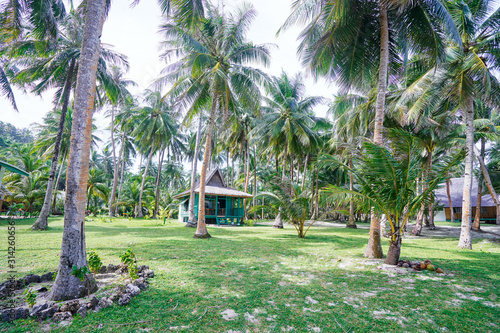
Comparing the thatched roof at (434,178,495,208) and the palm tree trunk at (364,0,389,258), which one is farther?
the thatched roof at (434,178,495,208)

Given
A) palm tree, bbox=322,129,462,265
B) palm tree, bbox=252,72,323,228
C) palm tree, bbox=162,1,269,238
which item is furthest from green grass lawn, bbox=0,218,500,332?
palm tree, bbox=252,72,323,228

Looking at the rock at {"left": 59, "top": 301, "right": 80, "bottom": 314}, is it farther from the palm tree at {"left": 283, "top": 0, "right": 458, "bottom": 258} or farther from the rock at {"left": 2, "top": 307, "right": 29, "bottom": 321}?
the palm tree at {"left": 283, "top": 0, "right": 458, "bottom": 258}

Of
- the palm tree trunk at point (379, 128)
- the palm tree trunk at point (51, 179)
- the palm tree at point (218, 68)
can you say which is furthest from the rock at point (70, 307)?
the palm tree trunk at point (51, 179)

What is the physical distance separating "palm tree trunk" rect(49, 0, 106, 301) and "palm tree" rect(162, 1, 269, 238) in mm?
6294

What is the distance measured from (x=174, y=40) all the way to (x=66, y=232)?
9.42m

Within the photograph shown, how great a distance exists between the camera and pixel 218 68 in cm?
1020

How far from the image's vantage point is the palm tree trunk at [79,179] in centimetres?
359

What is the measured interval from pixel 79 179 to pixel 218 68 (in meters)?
7.86

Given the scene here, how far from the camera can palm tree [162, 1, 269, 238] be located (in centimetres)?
1066

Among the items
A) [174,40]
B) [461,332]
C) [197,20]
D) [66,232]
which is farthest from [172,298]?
[174,40]

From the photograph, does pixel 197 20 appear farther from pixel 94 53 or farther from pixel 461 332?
pixel 461 332

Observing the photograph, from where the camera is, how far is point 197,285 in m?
4.38

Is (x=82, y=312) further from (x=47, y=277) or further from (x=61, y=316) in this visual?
(x=47, y=277)

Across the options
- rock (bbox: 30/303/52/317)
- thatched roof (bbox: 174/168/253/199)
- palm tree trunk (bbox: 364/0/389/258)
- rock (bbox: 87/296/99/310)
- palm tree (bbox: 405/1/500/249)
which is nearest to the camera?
rock (bbox: 30/303/52/317)
